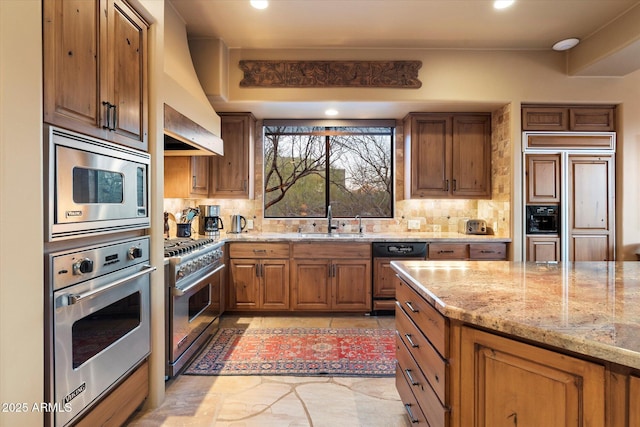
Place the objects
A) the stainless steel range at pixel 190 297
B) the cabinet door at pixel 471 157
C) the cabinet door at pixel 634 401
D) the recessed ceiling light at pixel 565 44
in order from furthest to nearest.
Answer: the cabinet door at pixel 471 157 < the recessed ceiling light at pixel 565 44 < the stainless steel range at pixel 190 297 < the cabinet door at pixel 634 401

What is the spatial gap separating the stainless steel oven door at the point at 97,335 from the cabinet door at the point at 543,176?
3667 millimetres

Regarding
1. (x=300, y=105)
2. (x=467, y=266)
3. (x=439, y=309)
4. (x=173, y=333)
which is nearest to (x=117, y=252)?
(x=173, y=333)

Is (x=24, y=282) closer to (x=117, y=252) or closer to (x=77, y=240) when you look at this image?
(x=77, y=240)

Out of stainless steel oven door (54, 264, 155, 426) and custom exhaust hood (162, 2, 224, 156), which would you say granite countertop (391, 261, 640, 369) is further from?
custom exhaust hood (162, 2, 224, 156)

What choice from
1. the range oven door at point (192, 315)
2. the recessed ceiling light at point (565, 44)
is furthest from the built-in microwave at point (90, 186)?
the recessed ceiling light at point (565, 44)

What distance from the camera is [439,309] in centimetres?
120

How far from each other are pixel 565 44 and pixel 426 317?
3.45 metres

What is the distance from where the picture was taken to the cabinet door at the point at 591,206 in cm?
345

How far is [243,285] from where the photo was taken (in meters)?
3.53

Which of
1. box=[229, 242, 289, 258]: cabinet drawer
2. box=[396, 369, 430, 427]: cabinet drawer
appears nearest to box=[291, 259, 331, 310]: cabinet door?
box=[229, 242, 289, 258]: cabinet drawer

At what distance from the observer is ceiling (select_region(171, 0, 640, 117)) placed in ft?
8.75

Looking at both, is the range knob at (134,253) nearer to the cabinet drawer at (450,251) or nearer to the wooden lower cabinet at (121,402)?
the wooden lower cabinet at (121,402)

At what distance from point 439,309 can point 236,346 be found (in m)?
2.16

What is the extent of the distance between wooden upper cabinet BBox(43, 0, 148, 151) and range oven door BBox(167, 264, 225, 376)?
111 centimetres
